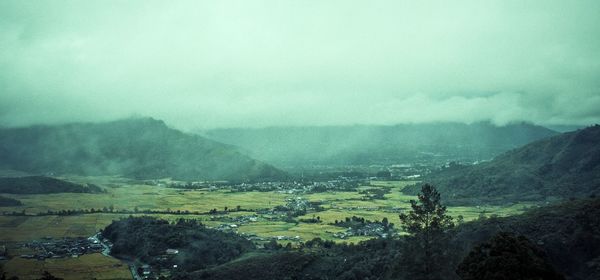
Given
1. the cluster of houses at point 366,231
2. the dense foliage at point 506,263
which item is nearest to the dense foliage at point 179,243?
the cluster of houses at point 366,231

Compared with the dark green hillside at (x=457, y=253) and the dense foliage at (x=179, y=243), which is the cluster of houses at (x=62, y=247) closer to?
the dense foliage at (x=179, y=243)

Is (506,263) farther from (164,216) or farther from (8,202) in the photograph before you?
(8,202)

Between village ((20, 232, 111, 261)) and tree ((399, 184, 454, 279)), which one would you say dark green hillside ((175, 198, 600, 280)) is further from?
village ((20, 232, 111, 261))

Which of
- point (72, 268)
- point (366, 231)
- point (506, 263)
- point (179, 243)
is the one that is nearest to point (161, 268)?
point (179, 243)

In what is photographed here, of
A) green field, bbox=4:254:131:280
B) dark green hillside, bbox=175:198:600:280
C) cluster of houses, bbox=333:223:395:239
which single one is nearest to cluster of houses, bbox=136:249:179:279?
green field, bbox=4:254:131:280

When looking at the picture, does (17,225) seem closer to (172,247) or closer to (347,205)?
(172,247)

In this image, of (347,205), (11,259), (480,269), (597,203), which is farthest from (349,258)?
(347,205)
